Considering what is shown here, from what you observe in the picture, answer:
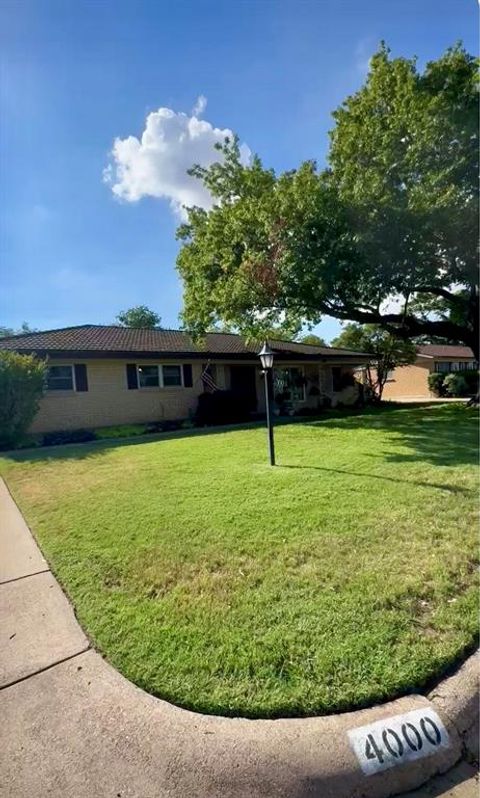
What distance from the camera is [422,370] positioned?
3256 centimetres

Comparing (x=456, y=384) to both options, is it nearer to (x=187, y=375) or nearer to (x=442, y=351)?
(x=442, y=351)

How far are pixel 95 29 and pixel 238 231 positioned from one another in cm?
586

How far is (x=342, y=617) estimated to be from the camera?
2748 millimetres

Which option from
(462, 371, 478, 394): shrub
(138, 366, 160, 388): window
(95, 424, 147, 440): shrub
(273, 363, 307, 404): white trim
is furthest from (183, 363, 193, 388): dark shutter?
(462, 371, 478, 394): shrub

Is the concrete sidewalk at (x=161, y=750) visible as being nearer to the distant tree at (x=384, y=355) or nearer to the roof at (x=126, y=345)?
the roof at (x=126, y=345)

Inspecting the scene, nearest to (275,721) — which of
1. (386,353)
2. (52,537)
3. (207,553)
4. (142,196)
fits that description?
(207,553)

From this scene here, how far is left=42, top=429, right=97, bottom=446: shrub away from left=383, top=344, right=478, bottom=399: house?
86.6 feet

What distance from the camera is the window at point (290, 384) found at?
1955cm

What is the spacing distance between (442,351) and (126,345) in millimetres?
31279

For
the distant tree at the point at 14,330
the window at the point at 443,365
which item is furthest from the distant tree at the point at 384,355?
the distant tree at the point at 14,330

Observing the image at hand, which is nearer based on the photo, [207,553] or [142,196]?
[207,553]

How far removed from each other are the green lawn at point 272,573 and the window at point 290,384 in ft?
40.3

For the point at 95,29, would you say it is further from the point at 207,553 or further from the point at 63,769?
the point at 63,769

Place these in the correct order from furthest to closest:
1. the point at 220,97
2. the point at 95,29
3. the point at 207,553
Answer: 1. the point at 220,97
2. the point at 95,29
3. the point at 207,553
